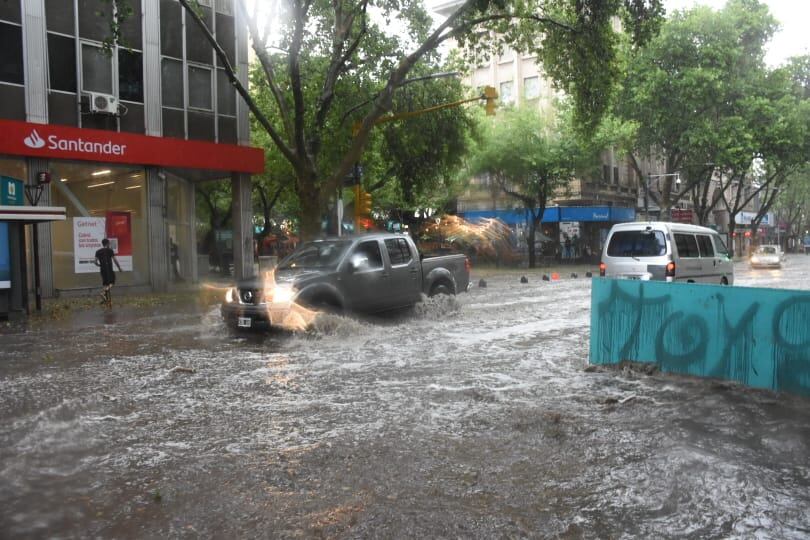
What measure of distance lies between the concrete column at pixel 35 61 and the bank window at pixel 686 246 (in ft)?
55.4

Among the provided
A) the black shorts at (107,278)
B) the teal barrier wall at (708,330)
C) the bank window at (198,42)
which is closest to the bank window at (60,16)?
the bank window at (198,42)

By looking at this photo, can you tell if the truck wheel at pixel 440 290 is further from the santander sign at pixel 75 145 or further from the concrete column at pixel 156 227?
the santander sign at pixel 75 145

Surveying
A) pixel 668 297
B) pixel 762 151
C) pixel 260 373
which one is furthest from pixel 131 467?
pixel 762 151

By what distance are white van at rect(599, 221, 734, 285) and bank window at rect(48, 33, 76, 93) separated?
15.6 metres

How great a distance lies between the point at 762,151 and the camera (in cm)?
3841

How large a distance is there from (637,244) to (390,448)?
35.6 ft

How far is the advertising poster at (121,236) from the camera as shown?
20.6m

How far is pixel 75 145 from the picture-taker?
19109mm

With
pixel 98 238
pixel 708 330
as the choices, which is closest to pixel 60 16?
pixel 98 238

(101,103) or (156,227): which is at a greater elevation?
(101,103)

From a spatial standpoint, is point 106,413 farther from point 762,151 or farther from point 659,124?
point 762,151

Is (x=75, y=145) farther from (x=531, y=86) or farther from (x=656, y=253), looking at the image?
(x=531, y=86)

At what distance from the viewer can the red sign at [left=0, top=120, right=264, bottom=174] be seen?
714 inches

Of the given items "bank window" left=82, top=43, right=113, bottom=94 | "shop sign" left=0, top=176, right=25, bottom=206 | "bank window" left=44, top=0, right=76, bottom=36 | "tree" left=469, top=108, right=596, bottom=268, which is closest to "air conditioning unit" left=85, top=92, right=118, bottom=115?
"bank window" left=82, top=43, right=113, bottom=94
